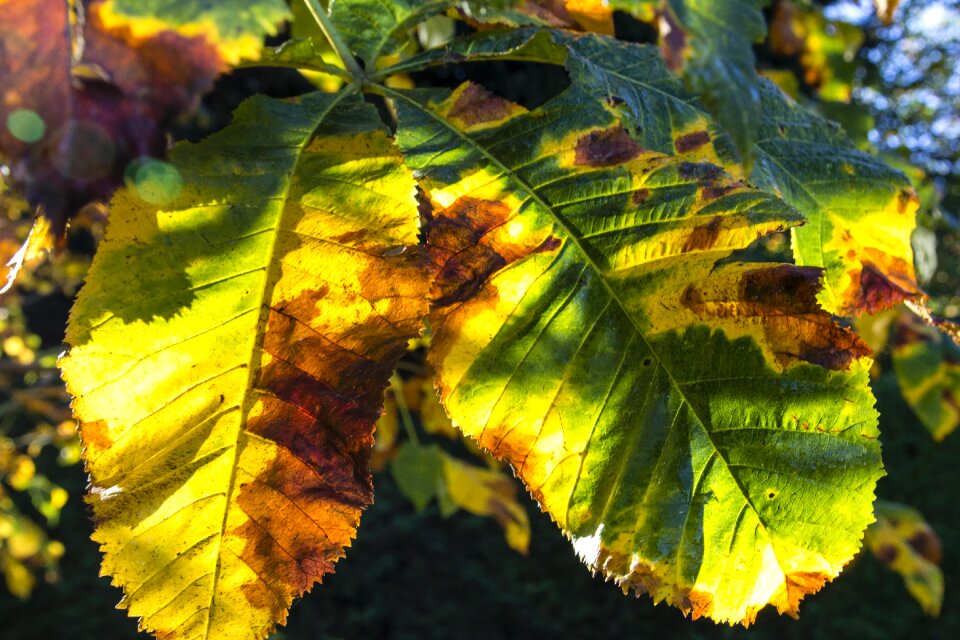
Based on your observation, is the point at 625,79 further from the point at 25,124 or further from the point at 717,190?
the point at 25,124

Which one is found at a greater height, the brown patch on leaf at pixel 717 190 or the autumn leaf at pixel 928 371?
the brown patch on leaf at pixel 717 190

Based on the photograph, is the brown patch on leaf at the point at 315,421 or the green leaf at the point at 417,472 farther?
the green leaf at the point at 417,472

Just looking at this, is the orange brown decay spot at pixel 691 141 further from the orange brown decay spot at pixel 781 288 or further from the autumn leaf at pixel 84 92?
the autumn leaf at pixel 84 92

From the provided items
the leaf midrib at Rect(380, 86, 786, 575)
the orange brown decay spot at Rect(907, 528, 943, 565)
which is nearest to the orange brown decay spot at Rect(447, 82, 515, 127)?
the leaf midrib at Rect(380, 86, 786, 575)

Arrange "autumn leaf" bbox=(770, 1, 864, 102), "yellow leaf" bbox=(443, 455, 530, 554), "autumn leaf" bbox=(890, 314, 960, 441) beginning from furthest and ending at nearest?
"yellow leaf" bbox=(443, 455, 530, 554) → "autumn leaf" bbox=(770, 1, 864, 102) → "autumn leaf" bbox=(890, 314, 960, 441)

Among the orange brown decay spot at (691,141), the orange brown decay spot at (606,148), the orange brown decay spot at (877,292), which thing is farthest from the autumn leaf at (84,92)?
the orange brown decay spot at (877,292)

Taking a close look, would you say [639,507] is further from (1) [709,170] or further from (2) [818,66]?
(2) [818,66]

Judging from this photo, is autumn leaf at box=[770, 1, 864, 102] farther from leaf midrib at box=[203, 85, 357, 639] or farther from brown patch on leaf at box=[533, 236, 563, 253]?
leaf midrib at box=[203, 85, 357, 639]
